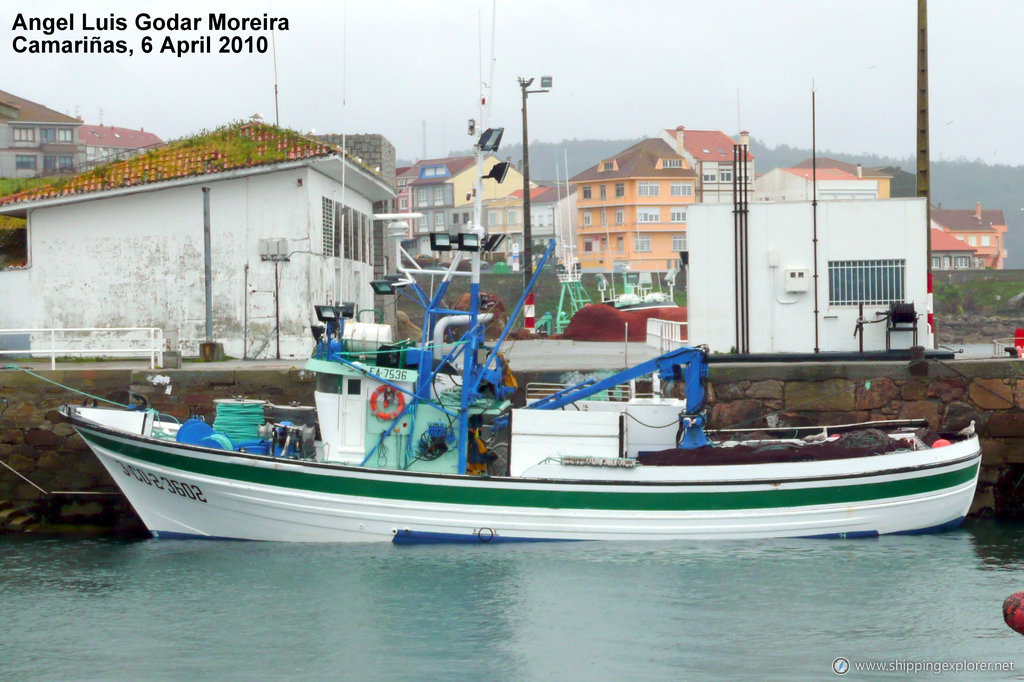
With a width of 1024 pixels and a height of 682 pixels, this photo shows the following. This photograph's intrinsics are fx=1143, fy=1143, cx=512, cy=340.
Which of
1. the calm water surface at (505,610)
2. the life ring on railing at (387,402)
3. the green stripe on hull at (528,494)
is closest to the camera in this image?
the calm water surface at (505,610)

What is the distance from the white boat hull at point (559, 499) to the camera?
522 inches

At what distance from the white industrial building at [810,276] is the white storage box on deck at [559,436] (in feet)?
15.8

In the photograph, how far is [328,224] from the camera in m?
22.4

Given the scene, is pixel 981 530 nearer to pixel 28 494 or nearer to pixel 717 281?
pixel 717 281

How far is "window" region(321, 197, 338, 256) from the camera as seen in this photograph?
21.9 meters

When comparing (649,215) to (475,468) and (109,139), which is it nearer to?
(109,139)

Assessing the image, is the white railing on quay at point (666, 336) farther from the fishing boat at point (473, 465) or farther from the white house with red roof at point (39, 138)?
the white house with red roof at point (39, 138)

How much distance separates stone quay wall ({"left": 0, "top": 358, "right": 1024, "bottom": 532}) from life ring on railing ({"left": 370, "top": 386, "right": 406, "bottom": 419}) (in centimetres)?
263

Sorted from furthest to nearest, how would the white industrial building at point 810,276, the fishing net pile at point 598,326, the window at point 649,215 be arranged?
the window at point 649,215 → the fishing net pile at point 598,326 → the white industrial building at point 810,276

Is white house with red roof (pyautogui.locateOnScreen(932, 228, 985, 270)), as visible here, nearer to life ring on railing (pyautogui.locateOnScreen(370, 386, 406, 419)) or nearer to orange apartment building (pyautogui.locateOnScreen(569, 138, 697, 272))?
orange apartment building (pyautogui.locateOnScreen(569, 138, 697, 272))

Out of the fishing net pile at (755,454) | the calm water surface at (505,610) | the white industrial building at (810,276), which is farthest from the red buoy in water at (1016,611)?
the white industrial building at (810,276)

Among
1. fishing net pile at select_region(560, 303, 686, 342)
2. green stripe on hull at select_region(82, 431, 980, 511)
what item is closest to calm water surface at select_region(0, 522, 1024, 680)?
green stripe on hull at select_region(82, 431, 980, 511)

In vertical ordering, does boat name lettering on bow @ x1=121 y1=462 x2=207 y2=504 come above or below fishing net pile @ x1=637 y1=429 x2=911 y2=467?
below

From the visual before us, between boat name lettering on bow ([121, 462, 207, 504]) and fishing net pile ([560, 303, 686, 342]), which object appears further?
fishing net pile ([560, 303, 686, 342])
